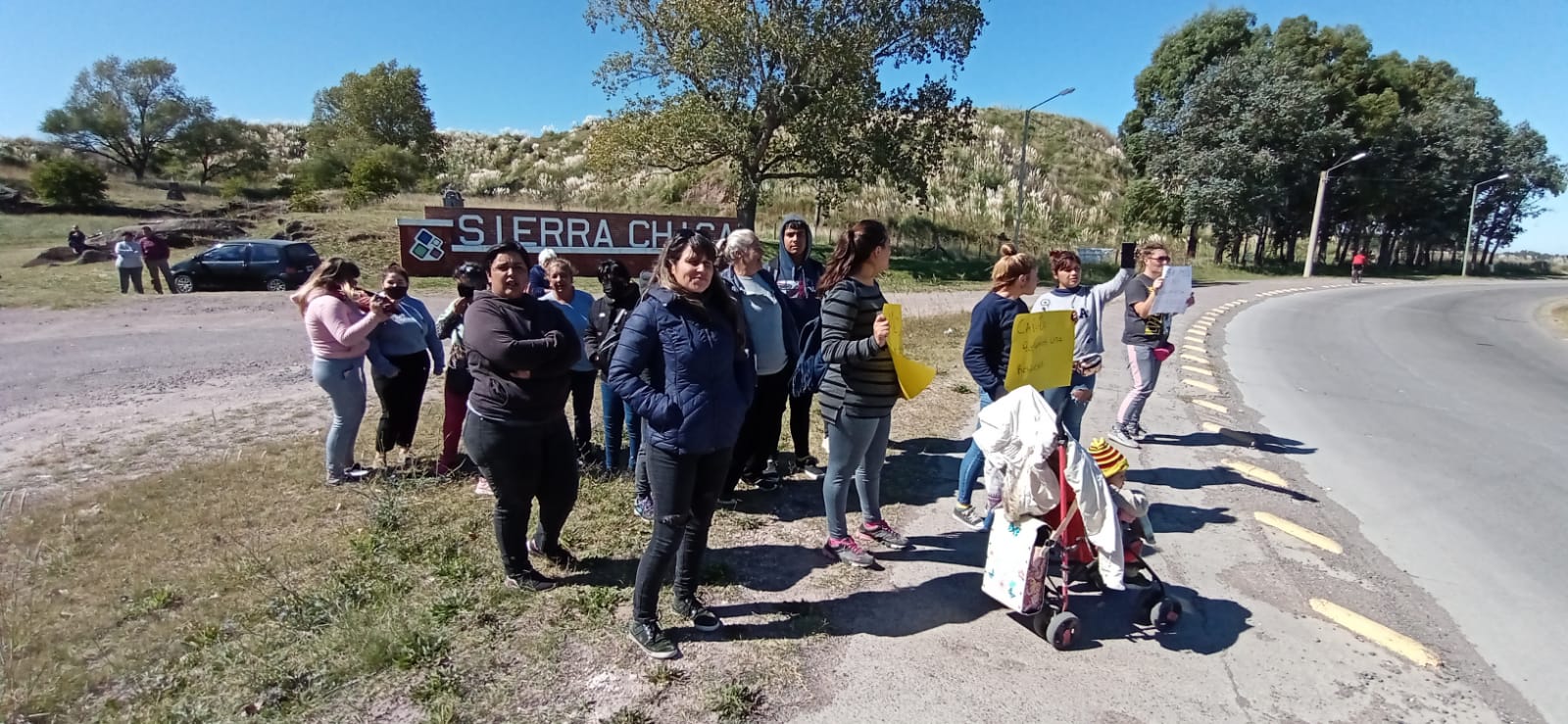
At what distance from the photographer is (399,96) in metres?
46.9

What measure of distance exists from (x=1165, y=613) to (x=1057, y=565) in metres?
0.51

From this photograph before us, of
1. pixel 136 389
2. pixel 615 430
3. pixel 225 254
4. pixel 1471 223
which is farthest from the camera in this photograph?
pixel 1471 223

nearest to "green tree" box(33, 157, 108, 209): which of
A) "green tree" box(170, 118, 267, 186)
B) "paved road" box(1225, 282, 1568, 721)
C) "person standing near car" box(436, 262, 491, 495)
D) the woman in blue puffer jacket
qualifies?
"green tree" box(170, 118, 267, 186)

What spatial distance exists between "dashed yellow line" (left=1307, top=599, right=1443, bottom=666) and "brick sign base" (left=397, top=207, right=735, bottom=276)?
488 inches

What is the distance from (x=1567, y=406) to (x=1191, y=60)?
37.2 meters

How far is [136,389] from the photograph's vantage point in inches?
312

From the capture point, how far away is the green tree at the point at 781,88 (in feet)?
66.5

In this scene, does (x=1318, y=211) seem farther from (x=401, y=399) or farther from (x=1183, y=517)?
(x=401, y=399)

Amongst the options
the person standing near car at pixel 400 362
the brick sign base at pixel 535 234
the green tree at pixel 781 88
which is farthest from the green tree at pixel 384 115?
the person standing near car at pixel 400 362

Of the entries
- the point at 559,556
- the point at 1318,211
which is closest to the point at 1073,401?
the point at 559,556

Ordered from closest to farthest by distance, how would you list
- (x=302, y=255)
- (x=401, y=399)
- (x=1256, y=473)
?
(x=401, y=399) < (x=1256, y=473) < (x=302, y=255)

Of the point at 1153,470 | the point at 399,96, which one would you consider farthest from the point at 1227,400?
the point at 399,96

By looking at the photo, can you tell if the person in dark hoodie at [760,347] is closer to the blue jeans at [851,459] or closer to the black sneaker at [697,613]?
the blue jeans at [851,459]

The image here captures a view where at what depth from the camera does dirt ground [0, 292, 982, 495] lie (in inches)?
231
